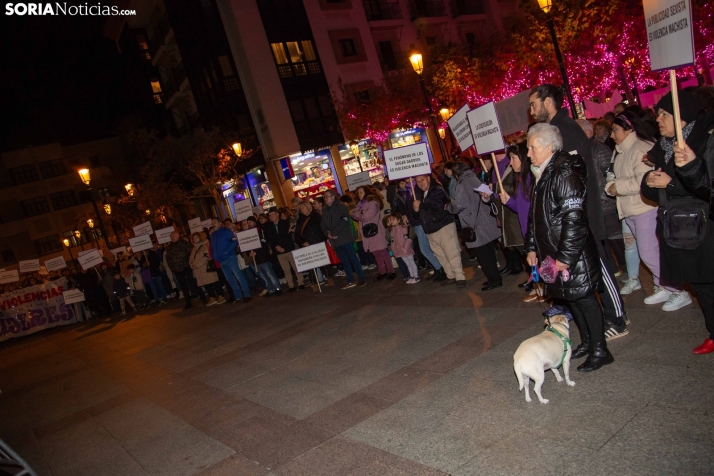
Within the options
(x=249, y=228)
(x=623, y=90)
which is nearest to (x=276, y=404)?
(x=249, y=228)

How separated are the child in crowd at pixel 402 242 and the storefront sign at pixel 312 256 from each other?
216 cm

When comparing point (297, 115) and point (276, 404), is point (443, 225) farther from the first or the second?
point (297, 115)

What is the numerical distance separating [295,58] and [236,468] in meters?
29.6

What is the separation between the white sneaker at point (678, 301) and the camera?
16.7ft

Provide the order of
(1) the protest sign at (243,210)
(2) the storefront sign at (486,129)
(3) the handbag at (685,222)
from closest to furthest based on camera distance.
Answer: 1. (3) the handbag at (685,222)
2. (2) the storefront sign at (486,129)
3. (1) the protest sign at (243,210)

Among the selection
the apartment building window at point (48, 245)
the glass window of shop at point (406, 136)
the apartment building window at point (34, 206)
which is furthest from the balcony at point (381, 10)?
the apartment building window at point (48, 245)

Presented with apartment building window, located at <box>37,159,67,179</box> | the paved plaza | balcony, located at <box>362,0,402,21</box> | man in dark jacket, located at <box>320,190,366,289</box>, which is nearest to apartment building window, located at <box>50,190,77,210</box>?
apartment building window, located at <box>37,159,67,179</box>

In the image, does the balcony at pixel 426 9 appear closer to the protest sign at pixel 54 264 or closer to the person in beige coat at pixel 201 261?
the protest sign at pixel 54 264

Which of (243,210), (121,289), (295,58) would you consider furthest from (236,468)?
(295,58)

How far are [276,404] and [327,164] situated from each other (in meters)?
26.6

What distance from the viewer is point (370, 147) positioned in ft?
105

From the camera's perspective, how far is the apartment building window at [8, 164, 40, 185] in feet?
181

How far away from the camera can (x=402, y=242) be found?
1012 cm

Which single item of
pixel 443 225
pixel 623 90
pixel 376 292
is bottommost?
pixel 376 292
